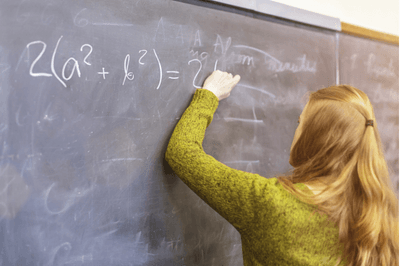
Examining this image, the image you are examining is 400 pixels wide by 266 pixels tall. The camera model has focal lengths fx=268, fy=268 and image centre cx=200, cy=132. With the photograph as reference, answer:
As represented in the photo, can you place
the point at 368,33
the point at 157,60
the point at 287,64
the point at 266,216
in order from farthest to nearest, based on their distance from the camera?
the point at 368,33 < the point at 287,64 < the point at 157,60 < the point at 266,216

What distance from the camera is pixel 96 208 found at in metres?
0.75

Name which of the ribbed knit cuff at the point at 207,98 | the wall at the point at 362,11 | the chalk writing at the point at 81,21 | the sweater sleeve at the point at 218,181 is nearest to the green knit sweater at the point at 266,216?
the sweater sleeve at the point at 218,181

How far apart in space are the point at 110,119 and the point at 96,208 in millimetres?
252

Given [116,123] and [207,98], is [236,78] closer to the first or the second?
[207,98]

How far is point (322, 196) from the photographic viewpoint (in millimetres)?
621

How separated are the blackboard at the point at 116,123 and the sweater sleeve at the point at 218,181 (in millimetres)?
109

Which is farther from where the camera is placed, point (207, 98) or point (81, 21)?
point (207, 98)

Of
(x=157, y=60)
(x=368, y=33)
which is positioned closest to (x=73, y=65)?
(x=157, y=60)

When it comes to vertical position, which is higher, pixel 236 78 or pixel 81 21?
pixel 81 21

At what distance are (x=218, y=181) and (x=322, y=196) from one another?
9.5 inches

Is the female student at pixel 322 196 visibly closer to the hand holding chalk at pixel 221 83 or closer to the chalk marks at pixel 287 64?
the hand holding chalk at pixel 221 83

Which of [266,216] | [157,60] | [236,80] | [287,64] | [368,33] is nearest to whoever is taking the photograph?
[266,216]

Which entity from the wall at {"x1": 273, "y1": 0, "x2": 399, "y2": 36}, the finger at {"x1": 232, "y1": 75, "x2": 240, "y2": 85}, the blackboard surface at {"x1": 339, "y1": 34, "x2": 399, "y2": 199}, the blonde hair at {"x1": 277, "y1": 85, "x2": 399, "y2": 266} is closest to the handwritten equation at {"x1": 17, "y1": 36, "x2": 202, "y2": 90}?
the finger at {"x1": 232, "y1": 75, "x2": 240, "y2": 85}

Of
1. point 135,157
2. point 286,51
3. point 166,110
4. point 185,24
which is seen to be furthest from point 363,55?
point 135,157
